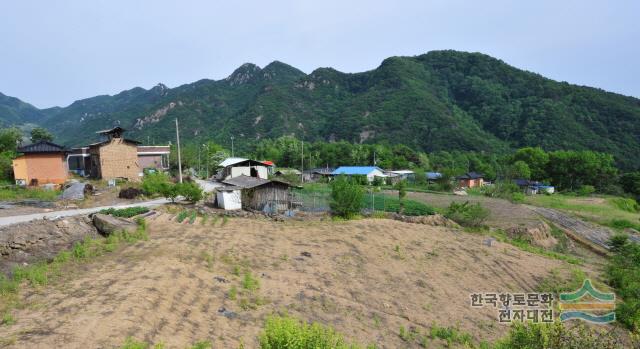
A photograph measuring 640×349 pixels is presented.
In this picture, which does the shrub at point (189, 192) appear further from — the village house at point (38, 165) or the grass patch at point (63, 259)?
the village house at point (38, 165)

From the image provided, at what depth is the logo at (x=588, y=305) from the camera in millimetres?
14047

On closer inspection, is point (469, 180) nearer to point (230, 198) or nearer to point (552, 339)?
point (230, 198)

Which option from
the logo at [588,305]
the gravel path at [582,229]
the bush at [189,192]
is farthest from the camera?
the gravel path at [582,229]

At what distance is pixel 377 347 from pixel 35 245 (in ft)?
40.5

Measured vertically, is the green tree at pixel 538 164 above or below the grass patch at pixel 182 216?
below

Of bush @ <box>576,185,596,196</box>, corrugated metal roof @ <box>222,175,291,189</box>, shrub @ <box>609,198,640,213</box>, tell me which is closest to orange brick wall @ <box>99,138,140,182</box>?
corrugated metal roof @ <box>222,175,291,189</box>

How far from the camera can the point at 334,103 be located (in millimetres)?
130250

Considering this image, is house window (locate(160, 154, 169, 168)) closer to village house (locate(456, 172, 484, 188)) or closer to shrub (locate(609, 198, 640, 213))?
village house (locate(456, 172, 484, 188))

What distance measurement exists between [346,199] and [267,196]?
17.5ft

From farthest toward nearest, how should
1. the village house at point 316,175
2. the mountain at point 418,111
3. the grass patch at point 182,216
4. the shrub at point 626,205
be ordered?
the mountain at point 418,111 → the village house at point 316,175 → the shrub at point 626,205 → the grass patch at point 182,216

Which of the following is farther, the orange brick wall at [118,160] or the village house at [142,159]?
the village house at [142,159]

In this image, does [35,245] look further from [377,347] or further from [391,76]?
[391,76]

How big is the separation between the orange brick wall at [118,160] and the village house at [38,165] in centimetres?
309

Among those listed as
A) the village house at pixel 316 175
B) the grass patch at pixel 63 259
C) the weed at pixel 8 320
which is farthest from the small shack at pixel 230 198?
the village house at pixel 316 175
